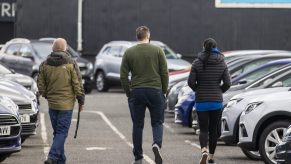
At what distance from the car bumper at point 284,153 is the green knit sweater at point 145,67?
8.14ft

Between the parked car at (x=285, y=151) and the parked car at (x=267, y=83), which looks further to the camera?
the parked car at (x=267, y=83)

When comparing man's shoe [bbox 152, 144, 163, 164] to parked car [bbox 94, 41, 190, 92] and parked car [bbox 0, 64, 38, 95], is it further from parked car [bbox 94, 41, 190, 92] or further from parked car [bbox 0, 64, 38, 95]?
parked car [bbox 94, 41, 190, 92]

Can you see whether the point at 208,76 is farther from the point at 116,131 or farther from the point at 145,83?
the point at 116,131

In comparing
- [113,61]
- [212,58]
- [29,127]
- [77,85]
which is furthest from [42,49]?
[77,85]

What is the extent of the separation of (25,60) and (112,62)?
3.32 m

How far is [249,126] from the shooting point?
13.8 meters

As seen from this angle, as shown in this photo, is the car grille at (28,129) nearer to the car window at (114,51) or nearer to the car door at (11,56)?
the car door at (11,56)

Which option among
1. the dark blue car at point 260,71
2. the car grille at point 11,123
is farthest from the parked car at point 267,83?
the car grille at point 11,123

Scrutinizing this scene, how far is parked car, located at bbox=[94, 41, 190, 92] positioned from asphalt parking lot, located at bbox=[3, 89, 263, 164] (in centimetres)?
861

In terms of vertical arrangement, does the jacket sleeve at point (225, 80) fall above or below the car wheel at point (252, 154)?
above

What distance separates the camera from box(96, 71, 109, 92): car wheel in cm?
3347

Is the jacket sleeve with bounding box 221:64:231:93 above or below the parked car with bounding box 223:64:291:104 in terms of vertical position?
above

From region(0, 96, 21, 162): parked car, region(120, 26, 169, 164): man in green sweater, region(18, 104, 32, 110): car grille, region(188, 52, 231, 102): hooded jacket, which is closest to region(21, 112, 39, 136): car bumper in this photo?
region(18, 104, 32, 110): car grille

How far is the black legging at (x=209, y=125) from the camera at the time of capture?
13484 millimetres
